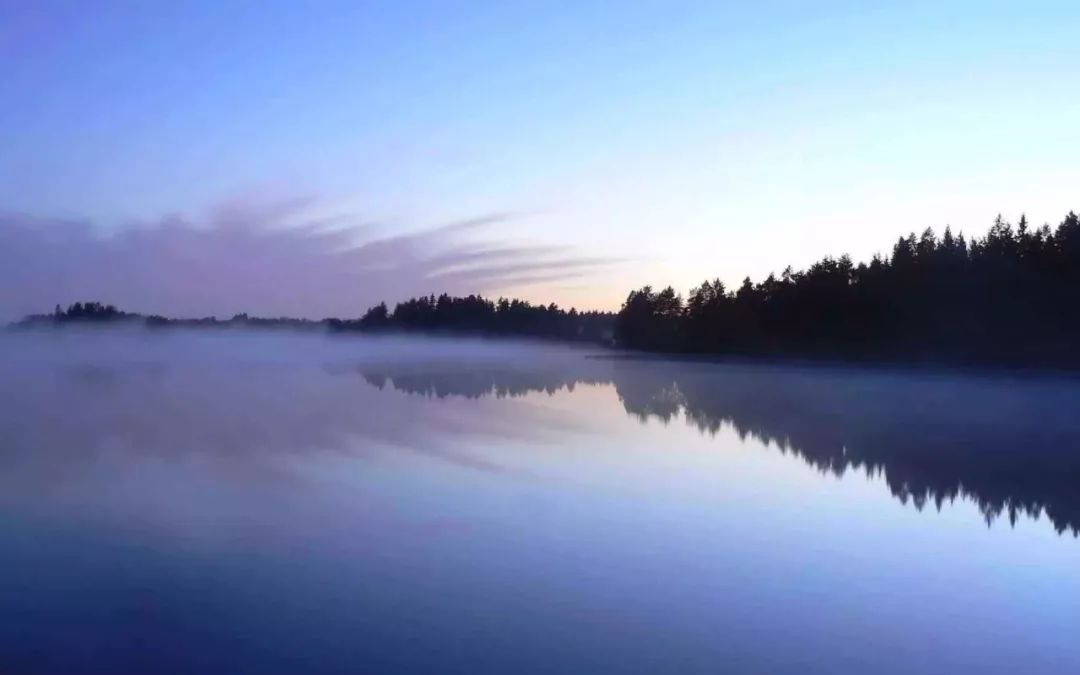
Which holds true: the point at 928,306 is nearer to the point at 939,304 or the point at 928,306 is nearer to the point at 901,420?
the point at 939,304

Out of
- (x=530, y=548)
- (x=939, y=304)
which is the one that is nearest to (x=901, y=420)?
(x=530, y=548)

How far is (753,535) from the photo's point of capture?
727cm

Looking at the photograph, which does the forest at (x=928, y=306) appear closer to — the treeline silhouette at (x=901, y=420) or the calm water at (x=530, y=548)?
the treeline silhouette at (x=901, y=420)

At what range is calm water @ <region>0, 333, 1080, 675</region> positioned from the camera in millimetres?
4625

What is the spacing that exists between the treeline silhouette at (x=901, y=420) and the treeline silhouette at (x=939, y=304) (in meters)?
6.67

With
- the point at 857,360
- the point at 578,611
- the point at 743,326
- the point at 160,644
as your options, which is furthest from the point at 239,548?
the point at 743,326

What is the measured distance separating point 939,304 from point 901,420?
2895 centimetres

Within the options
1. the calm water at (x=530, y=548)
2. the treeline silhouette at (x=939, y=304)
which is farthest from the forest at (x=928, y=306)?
the calm water at (x=530, y=548)

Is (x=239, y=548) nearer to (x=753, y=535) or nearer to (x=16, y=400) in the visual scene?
(x=753, y=535)

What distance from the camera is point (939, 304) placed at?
43062mm

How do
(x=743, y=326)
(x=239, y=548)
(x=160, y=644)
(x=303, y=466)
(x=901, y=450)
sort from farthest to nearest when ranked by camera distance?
(x=743, y=326) → (x=901, y=450) → (x=303, y=466) → (x=239, y=548) → (x=160, y=644)

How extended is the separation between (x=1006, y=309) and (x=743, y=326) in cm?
2183

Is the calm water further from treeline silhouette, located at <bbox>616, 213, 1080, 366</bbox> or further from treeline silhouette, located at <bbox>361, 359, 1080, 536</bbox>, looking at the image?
treeline silhouette, located at <bbox>616, 213, 1080, 366</bbox>

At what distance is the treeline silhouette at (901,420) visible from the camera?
967 centimetres
